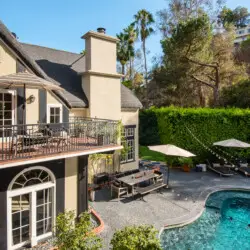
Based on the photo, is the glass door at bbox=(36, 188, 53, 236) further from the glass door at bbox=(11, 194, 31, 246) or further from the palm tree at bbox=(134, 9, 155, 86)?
the palm tree at bbox=(134, 9, 155, 86)

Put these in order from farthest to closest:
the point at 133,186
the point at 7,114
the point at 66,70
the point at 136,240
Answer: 1. the point at 66,70
2. the point at 133,186
3. the point at 7,114
4. the point at 136,240

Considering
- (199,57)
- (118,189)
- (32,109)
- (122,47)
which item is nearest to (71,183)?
(32,109)

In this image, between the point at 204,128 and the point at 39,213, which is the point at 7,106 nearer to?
the point at 39,213

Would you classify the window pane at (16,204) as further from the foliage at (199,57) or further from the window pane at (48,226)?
the foliage at (199,57)

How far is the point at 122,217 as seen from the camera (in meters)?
12.5

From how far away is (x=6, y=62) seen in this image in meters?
10.4

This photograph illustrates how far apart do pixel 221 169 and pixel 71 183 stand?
16694mm

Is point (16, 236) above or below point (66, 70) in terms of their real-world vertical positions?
below

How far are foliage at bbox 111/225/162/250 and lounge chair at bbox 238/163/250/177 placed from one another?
17856 millimetres

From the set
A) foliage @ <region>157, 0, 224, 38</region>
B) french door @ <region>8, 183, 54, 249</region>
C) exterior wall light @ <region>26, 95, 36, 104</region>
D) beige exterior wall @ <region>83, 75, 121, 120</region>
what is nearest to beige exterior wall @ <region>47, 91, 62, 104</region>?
exterior wall light @ <region>26, 95, 36, 104</region>

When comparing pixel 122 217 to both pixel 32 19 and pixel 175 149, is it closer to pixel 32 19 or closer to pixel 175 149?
pixel 175 149

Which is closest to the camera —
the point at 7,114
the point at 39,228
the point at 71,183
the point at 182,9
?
the point at 39,228

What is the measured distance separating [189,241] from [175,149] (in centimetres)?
814

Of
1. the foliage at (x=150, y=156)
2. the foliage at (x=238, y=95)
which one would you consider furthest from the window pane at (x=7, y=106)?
the foliage at (x=238, y=95)
